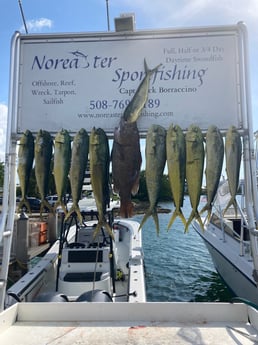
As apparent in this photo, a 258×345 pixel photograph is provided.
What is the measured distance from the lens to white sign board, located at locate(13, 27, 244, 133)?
3229 millimetres

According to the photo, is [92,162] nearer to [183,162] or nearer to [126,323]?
[183,162]

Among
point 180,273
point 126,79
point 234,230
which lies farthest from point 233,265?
point 126,79

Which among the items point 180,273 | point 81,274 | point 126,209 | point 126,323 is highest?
point 126,209

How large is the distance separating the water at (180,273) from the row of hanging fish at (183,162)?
638 centimetres

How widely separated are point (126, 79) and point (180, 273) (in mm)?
9255

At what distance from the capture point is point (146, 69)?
128 inches

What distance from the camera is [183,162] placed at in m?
2.89

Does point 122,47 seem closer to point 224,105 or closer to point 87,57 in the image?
point 87,57

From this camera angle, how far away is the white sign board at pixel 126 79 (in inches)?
127

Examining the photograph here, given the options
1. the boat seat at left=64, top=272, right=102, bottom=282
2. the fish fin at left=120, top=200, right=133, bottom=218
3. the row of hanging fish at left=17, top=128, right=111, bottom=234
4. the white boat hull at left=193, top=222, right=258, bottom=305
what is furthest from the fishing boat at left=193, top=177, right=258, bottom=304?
the row of hanging fish at left=17, top=128, right=111, bottom=234

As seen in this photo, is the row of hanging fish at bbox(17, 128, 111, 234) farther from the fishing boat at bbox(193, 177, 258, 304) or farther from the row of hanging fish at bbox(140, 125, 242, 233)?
the fishing boat at bbox(193, 177, 258, 304)

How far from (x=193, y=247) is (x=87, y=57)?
1369cm

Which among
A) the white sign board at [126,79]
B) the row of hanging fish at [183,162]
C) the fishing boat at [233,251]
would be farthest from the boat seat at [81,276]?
the white sign board at [126,79]

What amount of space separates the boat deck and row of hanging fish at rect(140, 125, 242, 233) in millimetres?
732
